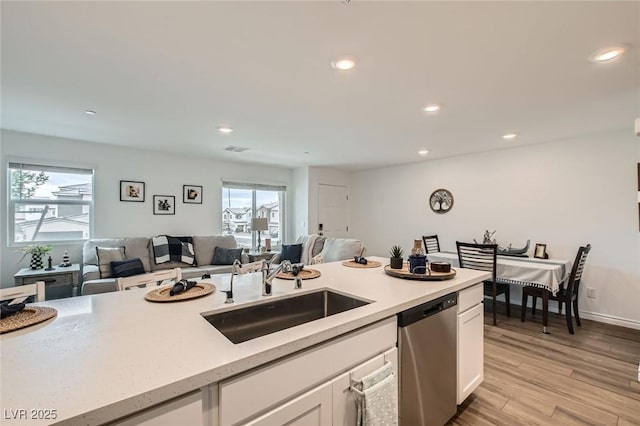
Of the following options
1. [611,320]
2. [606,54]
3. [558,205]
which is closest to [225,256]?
[606,54]

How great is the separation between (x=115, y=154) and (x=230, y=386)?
474 cm

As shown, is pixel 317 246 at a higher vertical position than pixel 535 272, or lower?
higher

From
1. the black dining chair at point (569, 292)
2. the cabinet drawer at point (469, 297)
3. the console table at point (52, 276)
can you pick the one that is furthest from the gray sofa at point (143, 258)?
the black dining chair at point (569, 292)

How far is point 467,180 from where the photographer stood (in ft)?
15.6

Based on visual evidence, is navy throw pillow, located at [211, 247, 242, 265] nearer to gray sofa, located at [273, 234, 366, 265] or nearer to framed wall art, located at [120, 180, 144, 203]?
gray sofa, located at [273, 234, 366, 265]

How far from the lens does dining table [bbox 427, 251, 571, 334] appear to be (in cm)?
316

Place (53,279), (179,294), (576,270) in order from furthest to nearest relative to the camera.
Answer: (53,279), (576,270), (179,294)

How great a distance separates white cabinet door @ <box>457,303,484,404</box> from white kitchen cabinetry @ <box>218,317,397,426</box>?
843mm

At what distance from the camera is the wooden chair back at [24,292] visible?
119 centimetres

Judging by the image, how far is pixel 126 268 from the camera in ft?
12.2

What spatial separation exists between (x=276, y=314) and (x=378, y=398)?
633 millimetres

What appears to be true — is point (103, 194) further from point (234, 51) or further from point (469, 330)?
point (469, 330)

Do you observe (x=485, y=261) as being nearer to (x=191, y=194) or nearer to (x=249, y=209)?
(x=249, y=209)

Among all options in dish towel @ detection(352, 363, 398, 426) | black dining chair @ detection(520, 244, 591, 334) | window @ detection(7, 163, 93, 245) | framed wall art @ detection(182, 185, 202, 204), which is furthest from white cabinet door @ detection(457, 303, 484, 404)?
window @ detection(7, 163, 93, 245)
